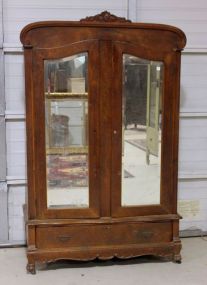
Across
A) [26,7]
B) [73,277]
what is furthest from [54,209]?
[26,7]

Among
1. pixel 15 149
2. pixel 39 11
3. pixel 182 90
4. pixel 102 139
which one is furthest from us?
pixel 182 90

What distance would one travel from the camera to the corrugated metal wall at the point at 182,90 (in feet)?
12.5

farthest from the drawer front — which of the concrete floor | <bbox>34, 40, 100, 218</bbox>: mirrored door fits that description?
the concrete floor

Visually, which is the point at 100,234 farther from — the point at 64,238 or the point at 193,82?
the point at 193,82

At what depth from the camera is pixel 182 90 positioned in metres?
4.07

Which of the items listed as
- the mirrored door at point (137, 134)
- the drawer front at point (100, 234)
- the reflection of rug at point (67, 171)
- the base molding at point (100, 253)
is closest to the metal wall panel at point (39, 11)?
the mirrored door at point (137, 134)

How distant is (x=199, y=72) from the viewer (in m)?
4.07

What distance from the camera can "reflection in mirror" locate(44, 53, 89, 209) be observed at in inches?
129

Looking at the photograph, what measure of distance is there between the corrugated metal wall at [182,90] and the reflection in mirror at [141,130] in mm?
750

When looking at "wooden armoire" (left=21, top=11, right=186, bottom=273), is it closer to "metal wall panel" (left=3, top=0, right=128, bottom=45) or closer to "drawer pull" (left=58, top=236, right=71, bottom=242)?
"drawer pull" (left=58, top=236, right=71, bottom=242)

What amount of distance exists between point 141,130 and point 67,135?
0.55 meters

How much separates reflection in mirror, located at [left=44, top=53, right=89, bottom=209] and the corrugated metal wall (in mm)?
666

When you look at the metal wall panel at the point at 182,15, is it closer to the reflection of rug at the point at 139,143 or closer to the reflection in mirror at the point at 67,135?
the reflection in mirror at the point at 67,135

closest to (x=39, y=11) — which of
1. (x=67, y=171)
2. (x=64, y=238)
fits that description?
(x=67, y=171)
